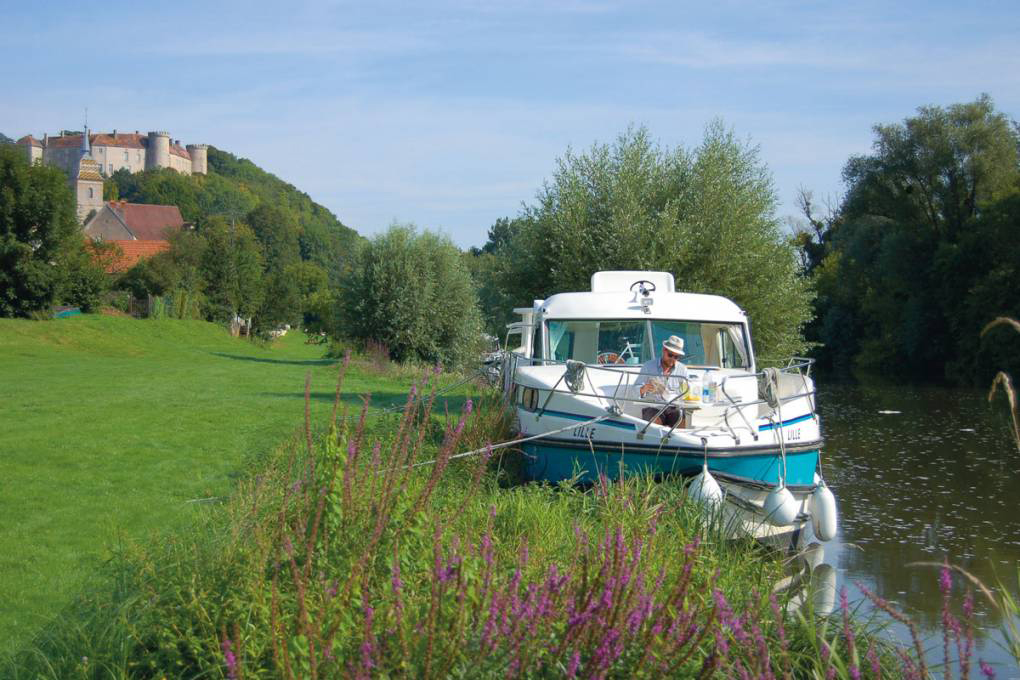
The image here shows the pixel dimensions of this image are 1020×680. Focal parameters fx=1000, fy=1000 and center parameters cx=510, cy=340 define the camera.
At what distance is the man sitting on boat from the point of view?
11.0 meters

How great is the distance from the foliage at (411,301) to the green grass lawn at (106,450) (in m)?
7.26

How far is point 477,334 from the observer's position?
130ft

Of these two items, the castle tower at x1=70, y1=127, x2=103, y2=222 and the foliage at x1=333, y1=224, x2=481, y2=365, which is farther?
the castle tower at x1=70, y1=127, x2=103, y2=222

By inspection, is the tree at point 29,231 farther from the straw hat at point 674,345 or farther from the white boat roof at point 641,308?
the straw hat at point 674,345

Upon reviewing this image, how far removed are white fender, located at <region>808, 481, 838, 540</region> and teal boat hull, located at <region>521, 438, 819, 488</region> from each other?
0.31 metres

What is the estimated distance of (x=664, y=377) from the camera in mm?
11211

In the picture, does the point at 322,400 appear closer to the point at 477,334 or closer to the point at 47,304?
the point at 477,334

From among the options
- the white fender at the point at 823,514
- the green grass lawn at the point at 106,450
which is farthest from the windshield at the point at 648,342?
the green grass lawn at the point at 106,450

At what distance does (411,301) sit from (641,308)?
25.2m

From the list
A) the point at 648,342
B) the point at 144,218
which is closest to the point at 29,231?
the point at 648,342

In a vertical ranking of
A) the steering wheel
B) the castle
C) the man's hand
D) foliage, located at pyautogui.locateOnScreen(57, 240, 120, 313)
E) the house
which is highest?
the castle

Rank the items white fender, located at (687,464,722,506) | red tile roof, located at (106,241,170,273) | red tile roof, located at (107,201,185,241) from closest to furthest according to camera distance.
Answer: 1. white fender, located at (687,464,722,506)
2. red tile roof, located at (106,241,170,273)
3. red tile roof, located at (107,201,185,241)

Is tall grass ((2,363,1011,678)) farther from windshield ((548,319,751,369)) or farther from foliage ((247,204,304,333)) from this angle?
foliage ((247,204,304,333))

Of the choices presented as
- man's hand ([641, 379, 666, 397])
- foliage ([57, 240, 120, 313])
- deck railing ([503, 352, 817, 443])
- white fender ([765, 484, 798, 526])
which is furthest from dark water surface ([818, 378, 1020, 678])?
foliage ([57, 240, 120, 313])
